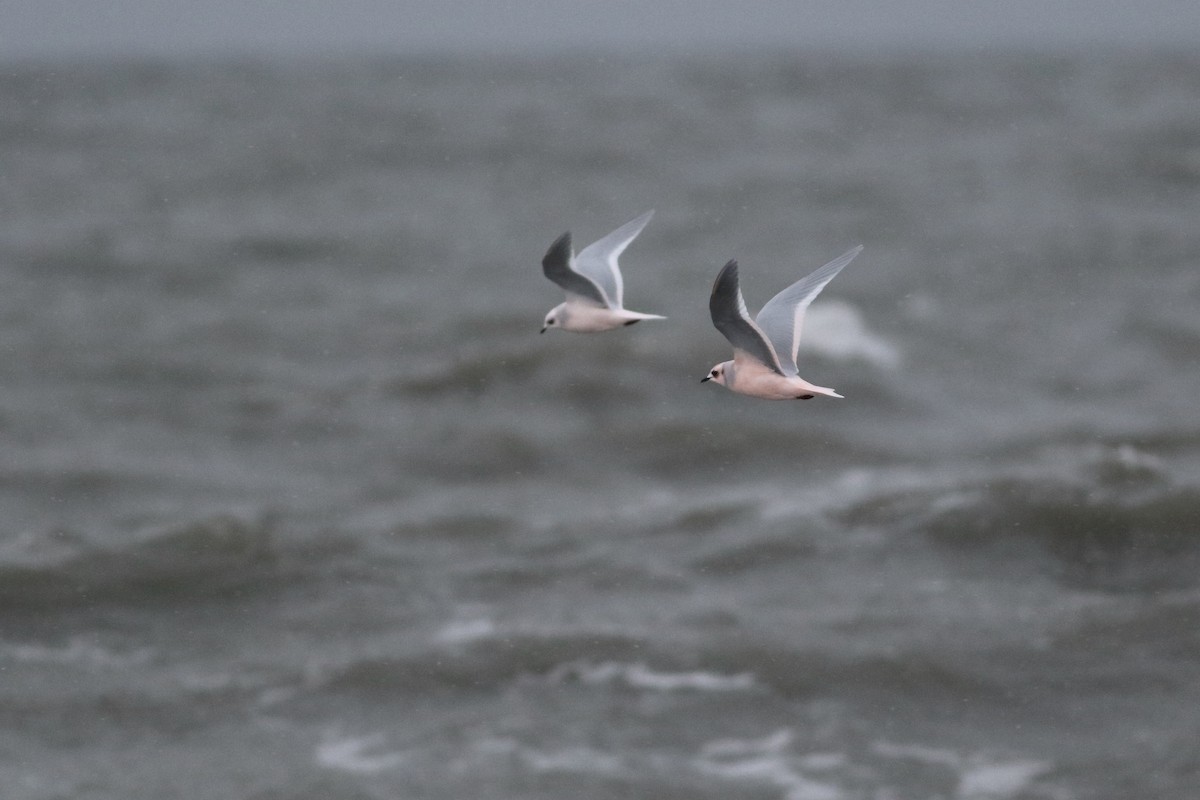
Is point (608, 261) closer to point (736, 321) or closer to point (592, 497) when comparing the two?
point (736, 321)

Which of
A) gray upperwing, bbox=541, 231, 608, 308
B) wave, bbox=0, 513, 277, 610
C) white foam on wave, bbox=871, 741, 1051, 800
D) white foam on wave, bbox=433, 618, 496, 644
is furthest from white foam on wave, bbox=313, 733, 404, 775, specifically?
gray upperwing, bbox=541, 231, 608, 308

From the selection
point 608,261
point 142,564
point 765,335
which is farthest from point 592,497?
point 765,335

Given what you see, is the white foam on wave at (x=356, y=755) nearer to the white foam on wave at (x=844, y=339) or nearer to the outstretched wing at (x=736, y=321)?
the outstretched wing at (x=736, y=321)

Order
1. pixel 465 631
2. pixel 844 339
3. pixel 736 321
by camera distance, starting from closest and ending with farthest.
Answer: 1. pixel 736 321
2. pixel 465 631
3. pixel 844 339

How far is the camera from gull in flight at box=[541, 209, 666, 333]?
25.9ft

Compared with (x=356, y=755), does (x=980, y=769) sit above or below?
below

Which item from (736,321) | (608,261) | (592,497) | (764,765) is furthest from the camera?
(592,497)

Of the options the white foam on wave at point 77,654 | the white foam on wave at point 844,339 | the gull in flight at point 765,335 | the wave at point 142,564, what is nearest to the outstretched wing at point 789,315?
the gull in flight at point 765,335

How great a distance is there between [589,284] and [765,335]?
110cm

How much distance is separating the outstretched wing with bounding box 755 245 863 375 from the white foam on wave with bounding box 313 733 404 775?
28.6 ft

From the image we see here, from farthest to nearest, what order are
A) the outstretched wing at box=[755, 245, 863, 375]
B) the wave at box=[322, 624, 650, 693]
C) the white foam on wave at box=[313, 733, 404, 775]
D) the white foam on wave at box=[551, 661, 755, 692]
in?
the wave at box=[322, 624, 650, 693]
the white foam on wave at box=[551, 661, 755, 692]
the white foam on wave at box=[313, 733, 404, 775]
the outstretched wing at box=[755, 245, 863, 375]

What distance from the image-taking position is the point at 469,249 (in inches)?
1439

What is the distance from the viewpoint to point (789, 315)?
8.16 meters

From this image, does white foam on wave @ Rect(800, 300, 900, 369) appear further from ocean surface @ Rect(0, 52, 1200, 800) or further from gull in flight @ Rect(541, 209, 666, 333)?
gull in flight @ Rect(541, 209, 666, 333)
